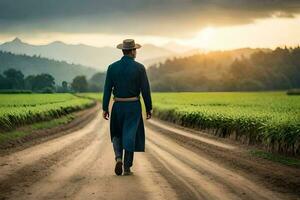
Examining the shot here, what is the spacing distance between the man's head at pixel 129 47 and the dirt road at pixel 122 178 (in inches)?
99.7

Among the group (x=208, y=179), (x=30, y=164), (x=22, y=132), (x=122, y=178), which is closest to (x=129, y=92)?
(x=122, y=178)

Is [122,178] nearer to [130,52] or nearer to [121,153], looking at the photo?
[121,153]

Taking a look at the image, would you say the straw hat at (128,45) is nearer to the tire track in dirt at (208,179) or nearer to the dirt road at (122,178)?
the dirt road at (122,178)

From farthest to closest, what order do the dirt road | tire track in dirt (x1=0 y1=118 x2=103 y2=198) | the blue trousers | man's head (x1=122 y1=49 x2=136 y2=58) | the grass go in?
the grass
man's head (x1=122 y1=49 x2=136 y2=58)
the blue trousers
tire track in dirt (x1=0 y1=118 x2=103 y2=198)
the dirt road

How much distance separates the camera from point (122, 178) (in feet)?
31.2

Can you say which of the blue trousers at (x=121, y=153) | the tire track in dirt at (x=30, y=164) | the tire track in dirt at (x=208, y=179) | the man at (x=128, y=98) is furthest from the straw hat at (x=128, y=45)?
the tire track in dirt at (x=30, y=164)

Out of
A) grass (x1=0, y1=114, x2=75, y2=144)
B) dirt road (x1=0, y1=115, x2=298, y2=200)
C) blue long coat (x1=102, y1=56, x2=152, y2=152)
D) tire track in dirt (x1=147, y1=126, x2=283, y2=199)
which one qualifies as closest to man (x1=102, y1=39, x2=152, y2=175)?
blue long coat (x1=102, y1=56, x2=152, y2=152)

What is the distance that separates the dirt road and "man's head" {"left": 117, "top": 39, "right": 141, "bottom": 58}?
8.31 feet

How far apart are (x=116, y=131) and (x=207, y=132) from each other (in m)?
15.2

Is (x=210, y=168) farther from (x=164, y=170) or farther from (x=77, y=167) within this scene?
(x=77, y=167)

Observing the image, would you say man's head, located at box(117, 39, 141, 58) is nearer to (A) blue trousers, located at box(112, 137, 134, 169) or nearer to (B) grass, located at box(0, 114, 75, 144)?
(A) blue trousers, located at box(112, 137, 134, 169)

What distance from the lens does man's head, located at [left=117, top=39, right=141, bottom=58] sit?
1020cm

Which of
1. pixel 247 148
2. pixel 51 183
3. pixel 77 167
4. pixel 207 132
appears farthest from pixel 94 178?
pixel 207 132

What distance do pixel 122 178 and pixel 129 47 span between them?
2.72 meters
